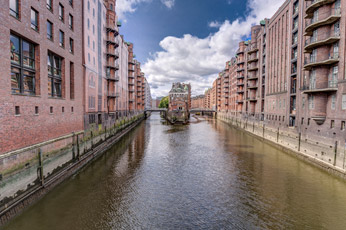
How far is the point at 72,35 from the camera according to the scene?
21875mm

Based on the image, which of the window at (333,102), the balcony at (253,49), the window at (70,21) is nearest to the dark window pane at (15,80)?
the window at (70,21)

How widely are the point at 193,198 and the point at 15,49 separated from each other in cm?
1629

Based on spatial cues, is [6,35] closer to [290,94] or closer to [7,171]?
[7,171]

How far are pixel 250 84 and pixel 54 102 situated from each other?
44672 mm

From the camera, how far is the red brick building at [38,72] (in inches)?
470

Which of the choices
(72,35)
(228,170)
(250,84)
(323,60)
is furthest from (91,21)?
(250,84)

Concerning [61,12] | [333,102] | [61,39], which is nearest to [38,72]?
[61,39]

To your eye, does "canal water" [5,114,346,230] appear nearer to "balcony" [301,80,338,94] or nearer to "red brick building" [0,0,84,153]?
"red brick building" [0,0,84,153]

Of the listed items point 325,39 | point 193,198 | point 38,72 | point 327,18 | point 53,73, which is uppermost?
point 327,18

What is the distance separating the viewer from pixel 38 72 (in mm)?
15648

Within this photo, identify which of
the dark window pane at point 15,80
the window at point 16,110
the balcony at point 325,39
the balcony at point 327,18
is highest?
the balcony at point 327,18

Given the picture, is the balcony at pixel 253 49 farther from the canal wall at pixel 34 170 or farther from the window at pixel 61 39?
the canal wall at pixel 34 170

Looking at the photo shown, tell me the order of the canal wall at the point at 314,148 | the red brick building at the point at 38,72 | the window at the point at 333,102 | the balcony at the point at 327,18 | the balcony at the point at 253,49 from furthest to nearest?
1. the balcony at the point at 253,49
2. the window at the point at 333,102
3. the balcony at the point at 327,18
4. the canal wall at the point at 314,148
5. the red brick building at the point at 38,72

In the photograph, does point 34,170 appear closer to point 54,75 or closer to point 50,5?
point 54,75
